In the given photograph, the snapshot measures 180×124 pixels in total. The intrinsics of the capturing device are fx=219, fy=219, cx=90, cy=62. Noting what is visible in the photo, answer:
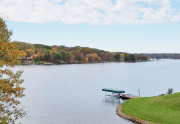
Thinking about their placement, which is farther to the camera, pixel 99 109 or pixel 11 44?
pixel 99 109

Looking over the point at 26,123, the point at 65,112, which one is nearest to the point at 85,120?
the point at 65,112

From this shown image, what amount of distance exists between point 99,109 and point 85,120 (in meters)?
8.74

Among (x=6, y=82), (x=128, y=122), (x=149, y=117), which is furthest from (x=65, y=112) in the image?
(x=6, y=82)

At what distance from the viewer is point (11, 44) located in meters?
16.7

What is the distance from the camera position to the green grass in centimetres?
3356

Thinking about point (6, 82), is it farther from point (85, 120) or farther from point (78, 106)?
point (78, 106)

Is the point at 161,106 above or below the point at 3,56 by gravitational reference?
below

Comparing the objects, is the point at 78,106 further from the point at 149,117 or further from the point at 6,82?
the point at 6,82

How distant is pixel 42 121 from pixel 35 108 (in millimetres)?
9816

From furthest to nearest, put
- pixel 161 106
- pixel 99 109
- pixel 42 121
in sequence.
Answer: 1. pixel 99 109
2. pixel 161 106
3. pixel 42 121

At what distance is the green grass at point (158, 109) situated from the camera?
33562mm

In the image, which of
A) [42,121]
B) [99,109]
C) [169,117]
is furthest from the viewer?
[99,109]

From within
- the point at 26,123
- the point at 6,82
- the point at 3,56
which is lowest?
the point at 26,123

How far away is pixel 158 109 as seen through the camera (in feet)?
128
